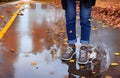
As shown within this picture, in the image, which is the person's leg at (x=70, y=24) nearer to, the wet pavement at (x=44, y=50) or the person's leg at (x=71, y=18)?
the person's leg at (x=71, y=18)

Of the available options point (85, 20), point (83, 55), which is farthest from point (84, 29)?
point (83, 55)

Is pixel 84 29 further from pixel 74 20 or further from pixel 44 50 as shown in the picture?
pixel 44 50

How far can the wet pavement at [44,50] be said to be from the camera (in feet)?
20.3

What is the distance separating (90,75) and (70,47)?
1.13 metres

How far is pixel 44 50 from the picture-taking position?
25.6 ft

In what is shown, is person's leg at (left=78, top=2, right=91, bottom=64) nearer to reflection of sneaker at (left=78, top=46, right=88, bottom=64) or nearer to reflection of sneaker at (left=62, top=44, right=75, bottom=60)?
reflection of sneaker at (left=78, top=46, right=88, bottom=64)

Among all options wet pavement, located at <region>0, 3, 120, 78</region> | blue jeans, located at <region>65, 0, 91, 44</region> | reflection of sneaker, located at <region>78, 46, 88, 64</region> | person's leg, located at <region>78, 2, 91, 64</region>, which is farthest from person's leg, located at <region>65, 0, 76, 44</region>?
wet pavement, located at <region>0, 3, 120, 78</region>

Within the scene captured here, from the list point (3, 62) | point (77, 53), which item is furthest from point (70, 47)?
point (3, 62)

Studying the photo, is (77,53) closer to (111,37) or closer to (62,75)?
(62,75)

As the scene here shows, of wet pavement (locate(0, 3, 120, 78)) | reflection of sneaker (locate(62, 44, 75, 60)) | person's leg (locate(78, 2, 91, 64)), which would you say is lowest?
wet pavement (locate(0, 3, 120, 78))

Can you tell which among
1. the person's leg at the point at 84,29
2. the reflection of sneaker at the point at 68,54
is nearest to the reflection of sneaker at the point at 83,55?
the person's leg at the point at 84,29

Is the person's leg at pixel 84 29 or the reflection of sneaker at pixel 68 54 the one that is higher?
the person's leg at pixel 84 29

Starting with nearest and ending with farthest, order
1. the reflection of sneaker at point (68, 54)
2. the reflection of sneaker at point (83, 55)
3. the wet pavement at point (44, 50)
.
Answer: the wet pavement at point (44, 50), the reflection of sneaker at point (83, 55), the reflection of sneaker at point (68, 54)

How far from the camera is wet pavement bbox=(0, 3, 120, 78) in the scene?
244 inches
